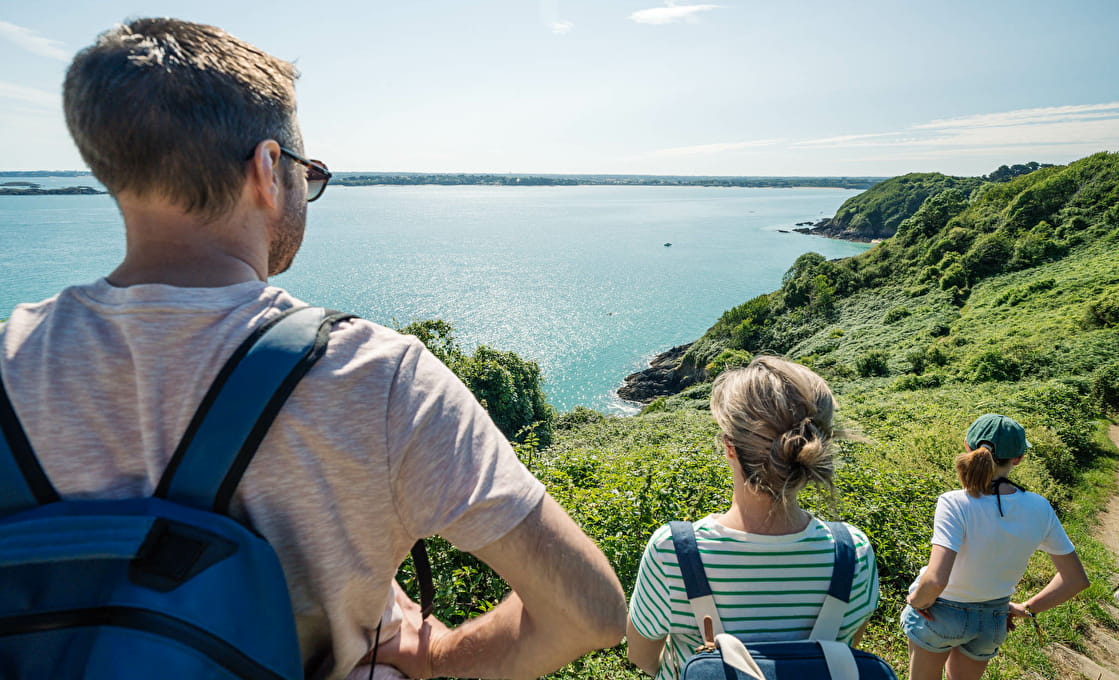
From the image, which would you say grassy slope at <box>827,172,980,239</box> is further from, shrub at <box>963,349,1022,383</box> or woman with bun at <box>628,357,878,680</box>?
woman with bun at <box>628,357,878,680</box>

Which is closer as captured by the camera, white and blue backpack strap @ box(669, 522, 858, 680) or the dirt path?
white and blue backpack strap @ box(669, 522, 858, 680)

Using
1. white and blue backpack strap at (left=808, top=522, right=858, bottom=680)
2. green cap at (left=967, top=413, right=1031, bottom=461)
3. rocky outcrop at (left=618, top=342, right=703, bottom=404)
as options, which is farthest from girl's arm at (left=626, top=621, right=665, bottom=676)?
rocky outcrop at (left=618, top=342, right=703, bottom=404)

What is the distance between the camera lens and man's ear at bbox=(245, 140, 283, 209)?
1.02 m

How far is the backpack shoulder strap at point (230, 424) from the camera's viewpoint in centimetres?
80

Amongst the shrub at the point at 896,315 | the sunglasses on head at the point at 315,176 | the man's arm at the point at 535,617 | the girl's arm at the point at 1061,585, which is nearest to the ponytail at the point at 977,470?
the girl's arm at the point at 1061,585

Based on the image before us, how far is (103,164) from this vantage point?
0.94 m

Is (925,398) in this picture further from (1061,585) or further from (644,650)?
(644,650)

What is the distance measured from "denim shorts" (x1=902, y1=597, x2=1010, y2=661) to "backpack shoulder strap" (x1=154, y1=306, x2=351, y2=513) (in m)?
3.65

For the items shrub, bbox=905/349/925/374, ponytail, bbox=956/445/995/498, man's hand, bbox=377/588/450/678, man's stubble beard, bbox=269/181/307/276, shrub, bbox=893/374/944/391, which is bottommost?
shrub, bbox=905/349/925/374

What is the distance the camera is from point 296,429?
844mm

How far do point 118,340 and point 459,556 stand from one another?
10.4 feet

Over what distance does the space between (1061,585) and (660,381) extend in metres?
41.0

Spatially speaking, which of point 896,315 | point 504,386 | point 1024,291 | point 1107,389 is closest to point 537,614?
point 1107,389

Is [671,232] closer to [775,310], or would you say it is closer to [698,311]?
[698,311]
